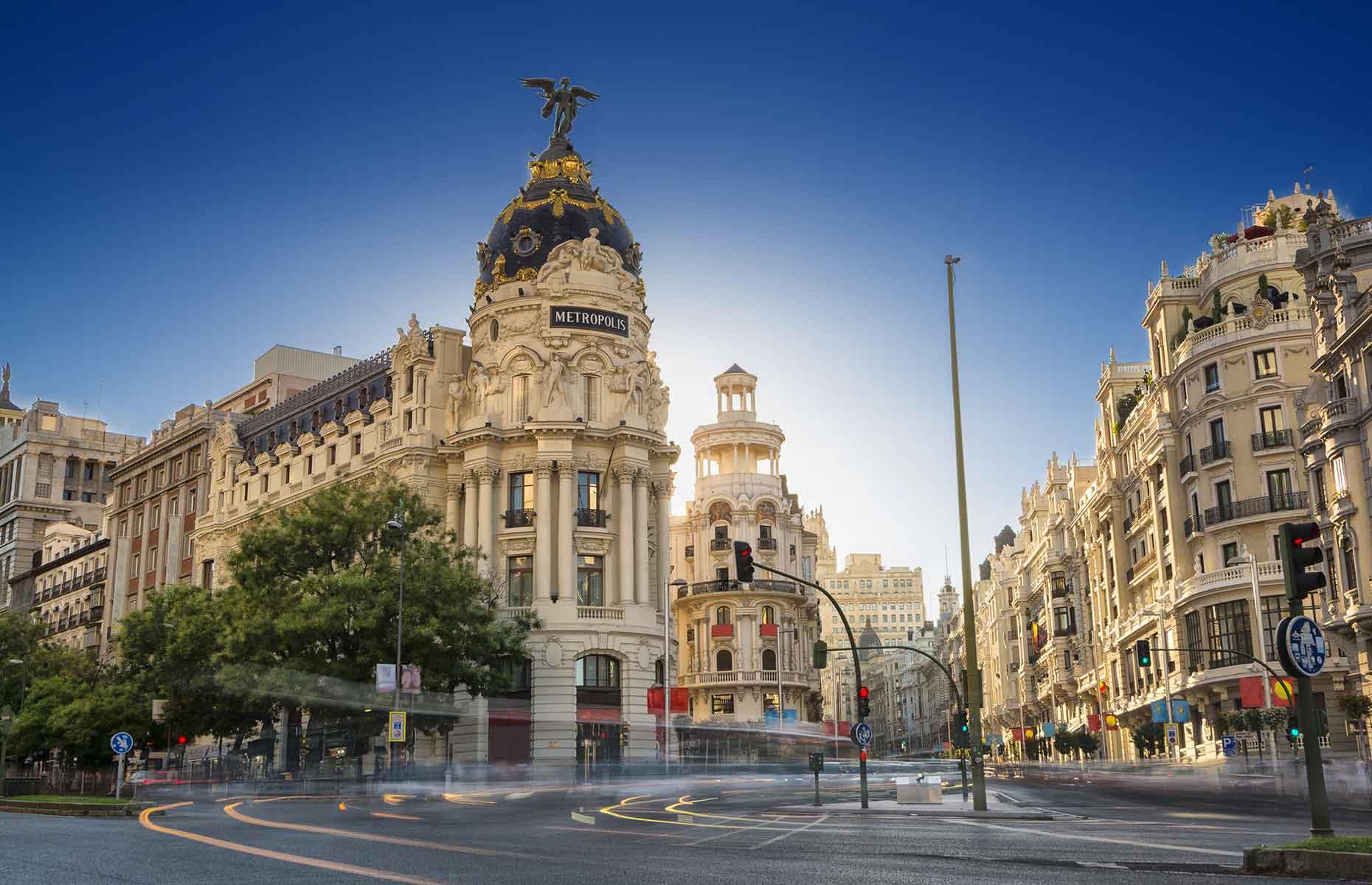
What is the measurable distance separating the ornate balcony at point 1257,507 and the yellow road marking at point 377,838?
45555 mm

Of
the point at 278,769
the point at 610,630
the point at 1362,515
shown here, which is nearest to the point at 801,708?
the point at 610,630

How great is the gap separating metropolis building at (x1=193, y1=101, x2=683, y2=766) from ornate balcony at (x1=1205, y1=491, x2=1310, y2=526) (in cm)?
2631

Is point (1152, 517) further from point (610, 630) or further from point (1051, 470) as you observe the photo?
point (1051, 470)

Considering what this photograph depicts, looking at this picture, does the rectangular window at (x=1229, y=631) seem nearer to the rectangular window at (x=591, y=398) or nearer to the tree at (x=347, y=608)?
the rectangular window at (x=591, y=398)

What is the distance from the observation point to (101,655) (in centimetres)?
9488

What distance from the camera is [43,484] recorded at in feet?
404

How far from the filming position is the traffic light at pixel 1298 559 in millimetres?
15023

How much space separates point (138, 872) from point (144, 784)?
4313cm

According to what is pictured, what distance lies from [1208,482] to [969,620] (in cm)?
3570

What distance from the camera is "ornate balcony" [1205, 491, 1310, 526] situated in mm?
55906

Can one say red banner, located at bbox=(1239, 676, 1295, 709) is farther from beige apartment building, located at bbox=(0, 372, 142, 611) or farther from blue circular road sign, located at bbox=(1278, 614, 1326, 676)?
beige apartment building, located at bbox=(0, 372, 142, 611)

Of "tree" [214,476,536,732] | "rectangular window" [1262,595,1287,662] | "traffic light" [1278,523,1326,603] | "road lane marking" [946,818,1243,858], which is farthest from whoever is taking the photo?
"rectangular window" [1262,595,1287,662]

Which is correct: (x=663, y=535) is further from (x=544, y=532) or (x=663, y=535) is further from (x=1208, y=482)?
(x=1208, y=482)

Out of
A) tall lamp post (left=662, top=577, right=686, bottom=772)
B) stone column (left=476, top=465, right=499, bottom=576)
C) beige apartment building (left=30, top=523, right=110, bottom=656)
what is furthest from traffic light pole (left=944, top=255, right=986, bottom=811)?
beige apartment building (left=30, top=523, right=110, bottom=656)
